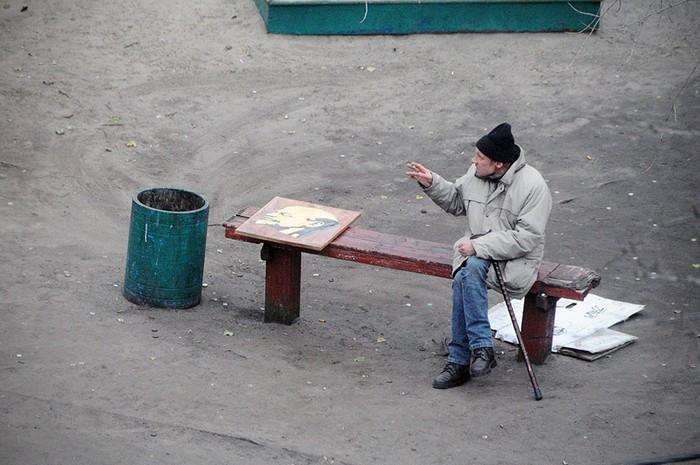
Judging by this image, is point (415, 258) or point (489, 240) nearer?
point (489, 240)

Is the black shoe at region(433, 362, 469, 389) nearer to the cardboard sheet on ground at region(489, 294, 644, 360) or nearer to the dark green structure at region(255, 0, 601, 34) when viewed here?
the cardboard sheet on ground at region(489, 294, 644, 360)

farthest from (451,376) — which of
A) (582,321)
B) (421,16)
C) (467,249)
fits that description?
(421,16)

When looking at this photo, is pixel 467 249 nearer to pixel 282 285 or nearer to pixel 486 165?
pixel 486 165

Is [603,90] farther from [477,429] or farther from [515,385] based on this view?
[477,429]

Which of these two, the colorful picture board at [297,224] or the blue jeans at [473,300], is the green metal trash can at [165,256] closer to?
the colorful picture board at [297,224]

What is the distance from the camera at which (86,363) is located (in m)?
6.79

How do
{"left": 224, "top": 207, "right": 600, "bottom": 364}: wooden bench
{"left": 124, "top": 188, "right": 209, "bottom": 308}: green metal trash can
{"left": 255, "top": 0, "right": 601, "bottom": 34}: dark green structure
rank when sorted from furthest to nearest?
{"left": 255, "top": 0, "right": 601, "bottom": 34}: dark green structure, {"left": 124, "top": 188, "right": 209, "bottom": 308}: green metal trash can, {"left": 224, "top": 207, "right": 600, "bottom": 364}: wooden bench

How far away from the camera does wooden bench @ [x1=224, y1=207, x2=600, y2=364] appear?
7036 mm

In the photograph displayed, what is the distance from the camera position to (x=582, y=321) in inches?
311

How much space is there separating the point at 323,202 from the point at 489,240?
3229 mm

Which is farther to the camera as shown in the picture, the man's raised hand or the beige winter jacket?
the man's raised hand

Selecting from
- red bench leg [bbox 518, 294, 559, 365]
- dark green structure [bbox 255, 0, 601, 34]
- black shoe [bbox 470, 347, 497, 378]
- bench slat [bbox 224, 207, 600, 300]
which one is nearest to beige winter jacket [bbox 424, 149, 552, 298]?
bench slat [bbox 224, 207, 600, 300]

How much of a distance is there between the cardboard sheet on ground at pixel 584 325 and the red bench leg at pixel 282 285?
57.6 inches

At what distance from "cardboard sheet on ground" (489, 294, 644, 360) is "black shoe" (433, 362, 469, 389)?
796 millimetres
